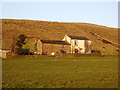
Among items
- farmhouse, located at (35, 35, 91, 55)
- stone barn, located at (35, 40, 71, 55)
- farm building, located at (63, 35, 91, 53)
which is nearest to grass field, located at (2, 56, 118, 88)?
stone barn, located at (35, 40, 71, 55)

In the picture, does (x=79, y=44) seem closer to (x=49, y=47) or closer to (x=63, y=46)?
(x=63, y=46)

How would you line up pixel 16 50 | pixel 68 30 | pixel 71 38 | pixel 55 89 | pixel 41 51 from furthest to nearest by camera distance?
pixel 68 30, pixel 71 38, pixel 41 51, pixel 16 50, pixel 55 89

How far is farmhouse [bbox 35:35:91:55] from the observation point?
8144 centimetres

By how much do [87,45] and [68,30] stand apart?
141 feet

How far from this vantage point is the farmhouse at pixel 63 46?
81438 millimetres

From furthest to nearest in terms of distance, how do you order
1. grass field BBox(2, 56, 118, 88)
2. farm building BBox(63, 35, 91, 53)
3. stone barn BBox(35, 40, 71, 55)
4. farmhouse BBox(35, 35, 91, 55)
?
farm building BBox(63, 35, 91, 53) → farmhouse BBox(35, 35, 91, 55) → stone barn BBox(35, 40, 71, 55) → grass field BBox(2, 56, 118, 88)

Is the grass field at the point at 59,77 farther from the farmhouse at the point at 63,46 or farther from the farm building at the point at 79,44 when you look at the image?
the farm building at the point at 79,44

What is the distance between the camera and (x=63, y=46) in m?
85.4

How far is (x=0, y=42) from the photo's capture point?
91.9 metres

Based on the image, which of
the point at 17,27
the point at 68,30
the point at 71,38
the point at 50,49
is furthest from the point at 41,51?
the point at 68,30

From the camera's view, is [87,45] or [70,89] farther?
[87,45]

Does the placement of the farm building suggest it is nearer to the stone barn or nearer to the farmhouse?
the farmhouse

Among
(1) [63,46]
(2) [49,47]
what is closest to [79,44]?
(1) [63,46]

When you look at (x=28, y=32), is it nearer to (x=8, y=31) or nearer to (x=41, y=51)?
(x=8, y=31)
